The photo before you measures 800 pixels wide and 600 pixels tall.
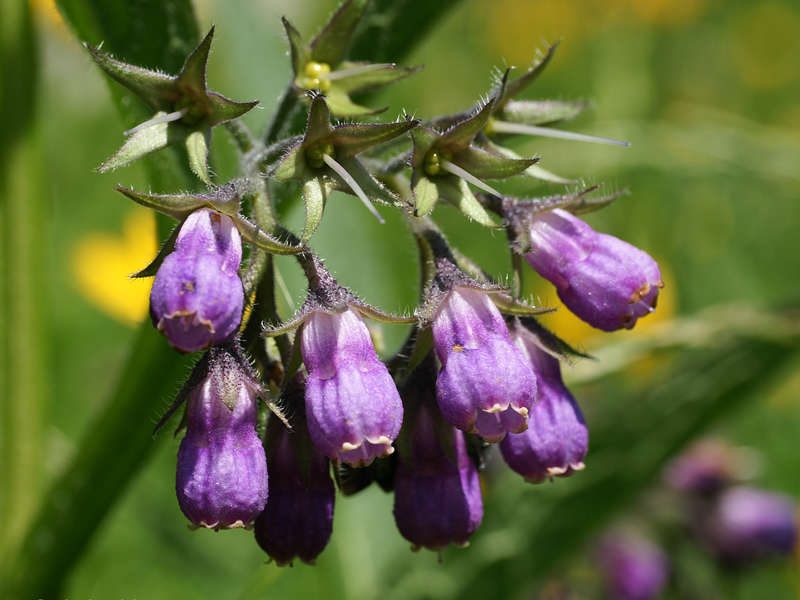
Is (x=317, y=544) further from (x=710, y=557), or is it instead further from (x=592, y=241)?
(x=710, y=557)

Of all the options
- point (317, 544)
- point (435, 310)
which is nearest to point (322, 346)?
point (435, 310)

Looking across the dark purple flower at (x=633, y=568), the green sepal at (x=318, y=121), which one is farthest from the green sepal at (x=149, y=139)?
the dark purple flower at (x=633, y=568)

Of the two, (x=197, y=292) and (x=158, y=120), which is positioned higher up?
(x=158, y=120)

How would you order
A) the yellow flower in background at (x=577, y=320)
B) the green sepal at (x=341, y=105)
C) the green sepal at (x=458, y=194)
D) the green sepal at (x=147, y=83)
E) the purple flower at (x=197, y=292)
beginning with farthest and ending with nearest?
1. the yellow flower in background at (x=577, y=320)
2. the green sepal at (x=341, y=105)
3. the green sepal at (x=458, y=194)
4. the green sepal at (x=147, y=83)
5. the purple flower at (x=197, y=292)

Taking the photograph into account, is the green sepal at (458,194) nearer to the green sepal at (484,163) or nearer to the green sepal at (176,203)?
the green sepal at (484,163)

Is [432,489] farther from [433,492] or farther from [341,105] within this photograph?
A: [341,105]

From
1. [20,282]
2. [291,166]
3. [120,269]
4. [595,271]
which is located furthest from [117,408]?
[120,269]
